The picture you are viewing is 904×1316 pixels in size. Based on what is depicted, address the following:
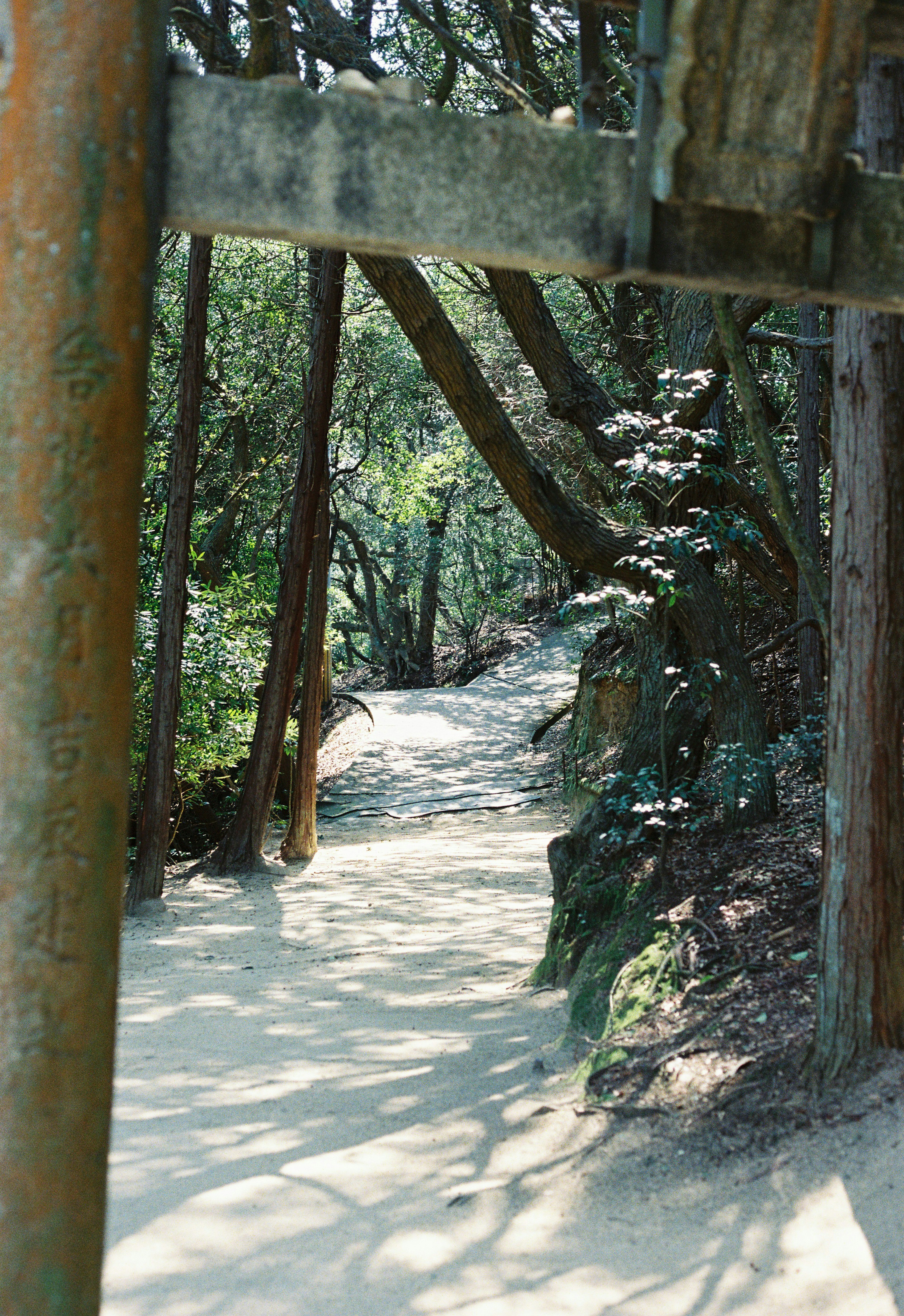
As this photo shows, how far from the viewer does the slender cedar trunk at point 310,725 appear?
1168 centimetres

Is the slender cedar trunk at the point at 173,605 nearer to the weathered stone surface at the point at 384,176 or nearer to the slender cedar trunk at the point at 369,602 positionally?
the weathered stone surface at the point at 384,176

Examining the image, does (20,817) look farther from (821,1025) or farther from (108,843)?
(821,1025)

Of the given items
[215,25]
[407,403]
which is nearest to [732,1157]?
[215,25]

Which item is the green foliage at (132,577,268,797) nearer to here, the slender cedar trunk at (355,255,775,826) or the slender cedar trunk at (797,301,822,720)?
the slender cedar trunk at (355,255,775,826)

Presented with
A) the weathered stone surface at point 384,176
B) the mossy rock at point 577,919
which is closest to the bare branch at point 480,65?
the weathered stone surface at point 384,176

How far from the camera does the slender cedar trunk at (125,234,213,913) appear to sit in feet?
32.3

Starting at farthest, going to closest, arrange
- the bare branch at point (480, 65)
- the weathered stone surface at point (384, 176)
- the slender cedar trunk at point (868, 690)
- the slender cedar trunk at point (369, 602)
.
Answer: the slender cedar trunk at point (369, 602) → the slender cedar trunk at point (868, 690) → the bare branch at point (480, 65) → the weathered stone surface at point (384, 176)

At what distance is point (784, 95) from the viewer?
202 cm

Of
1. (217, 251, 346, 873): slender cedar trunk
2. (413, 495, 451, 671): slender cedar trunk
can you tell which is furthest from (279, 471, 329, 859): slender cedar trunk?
(413, 495, 451, 671): slender cedar trunk

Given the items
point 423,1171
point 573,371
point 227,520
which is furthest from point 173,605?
point 423,1171

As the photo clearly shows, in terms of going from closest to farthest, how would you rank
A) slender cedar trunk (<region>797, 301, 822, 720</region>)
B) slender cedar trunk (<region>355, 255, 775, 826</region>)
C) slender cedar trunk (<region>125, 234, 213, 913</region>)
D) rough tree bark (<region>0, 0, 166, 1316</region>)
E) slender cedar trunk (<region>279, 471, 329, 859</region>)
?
rough tree bark (<region>0, 0, 166, 1316</region>), slender cedar trunk (<region>355, 255, 775, 826</region>), slender cedar trunk (<region>797, 301, 822, 720</region>), slender cedar trunk (<region>125, 234, 213, 913</region>), slender cedar trunk (<region>279, 471, 329, 859</region>)

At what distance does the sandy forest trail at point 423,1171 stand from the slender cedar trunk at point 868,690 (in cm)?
41

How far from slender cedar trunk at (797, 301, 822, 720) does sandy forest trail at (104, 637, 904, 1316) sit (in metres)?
2.90

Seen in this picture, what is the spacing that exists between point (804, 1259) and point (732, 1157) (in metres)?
0.59
